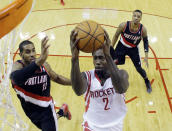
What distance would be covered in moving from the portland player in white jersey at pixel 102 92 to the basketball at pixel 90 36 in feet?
0.32

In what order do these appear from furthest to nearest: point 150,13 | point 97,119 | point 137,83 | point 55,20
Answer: point 150,13 < point 55,20 < point 137,83 < point 97,119

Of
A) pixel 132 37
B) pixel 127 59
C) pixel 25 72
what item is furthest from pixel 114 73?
pixel 127 59

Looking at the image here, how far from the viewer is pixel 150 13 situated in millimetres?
7320

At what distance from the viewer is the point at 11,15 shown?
1655mm

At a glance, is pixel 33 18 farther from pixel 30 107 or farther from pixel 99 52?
pixel 99 52

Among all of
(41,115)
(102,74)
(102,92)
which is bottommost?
(41,115)

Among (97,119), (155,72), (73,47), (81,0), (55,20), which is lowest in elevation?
(97,119)

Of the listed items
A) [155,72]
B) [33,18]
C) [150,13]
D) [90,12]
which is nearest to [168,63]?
[155,72]

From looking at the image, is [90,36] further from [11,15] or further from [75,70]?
[11,15]

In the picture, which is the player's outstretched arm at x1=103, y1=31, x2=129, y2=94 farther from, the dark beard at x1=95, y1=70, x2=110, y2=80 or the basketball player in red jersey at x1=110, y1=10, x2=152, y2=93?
the basketball player in red jersey at x1=110, y1=10, x2=152, y2=93

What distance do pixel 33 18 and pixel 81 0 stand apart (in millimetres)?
2340

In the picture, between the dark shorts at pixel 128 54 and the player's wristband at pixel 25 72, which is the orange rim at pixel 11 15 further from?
→ the dark shorts at pixel 128 54

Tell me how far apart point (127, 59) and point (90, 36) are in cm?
335

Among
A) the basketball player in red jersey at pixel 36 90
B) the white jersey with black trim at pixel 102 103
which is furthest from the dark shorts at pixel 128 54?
the white jersey with black trim at pixel 102 103
